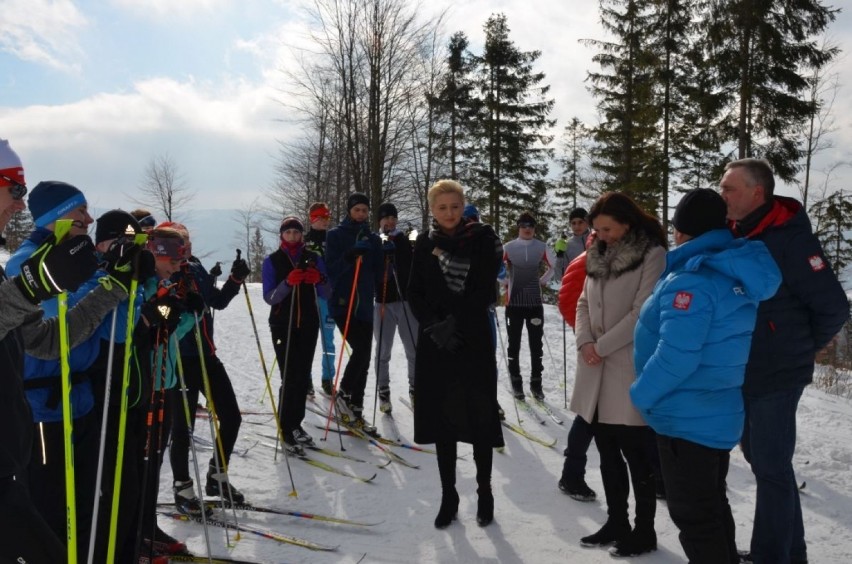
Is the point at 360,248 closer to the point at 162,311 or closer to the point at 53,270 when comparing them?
the point at 162,311

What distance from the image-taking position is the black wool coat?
156 inches

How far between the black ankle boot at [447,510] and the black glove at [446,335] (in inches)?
39.3

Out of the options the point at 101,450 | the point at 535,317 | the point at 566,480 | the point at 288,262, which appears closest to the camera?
the point at 101,450

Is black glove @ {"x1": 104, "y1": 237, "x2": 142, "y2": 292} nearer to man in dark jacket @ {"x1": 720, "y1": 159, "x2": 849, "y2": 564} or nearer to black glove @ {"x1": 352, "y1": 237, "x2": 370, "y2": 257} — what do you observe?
man in dark jacket @ {"x1": 720, "y1": 159, "x2": 849, "y2": 564}

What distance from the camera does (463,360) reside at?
3.98 metres

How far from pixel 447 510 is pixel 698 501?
178 cm

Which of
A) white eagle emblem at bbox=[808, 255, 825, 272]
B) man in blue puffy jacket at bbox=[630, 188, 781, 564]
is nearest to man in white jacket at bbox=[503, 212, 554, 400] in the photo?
white eagle emblem at bbox=[808, 255, 825, 272]

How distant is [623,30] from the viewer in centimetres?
2253

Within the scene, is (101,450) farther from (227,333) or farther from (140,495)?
(227,333)

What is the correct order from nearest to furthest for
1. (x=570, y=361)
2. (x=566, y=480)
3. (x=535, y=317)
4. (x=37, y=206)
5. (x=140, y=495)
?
1. (x=37, y=206)
2. (x=140, y=495)
3. (x=566, y=480)
4. (x=535, y=317)
5. (x=570, y=361)

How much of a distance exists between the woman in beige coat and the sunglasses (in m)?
2.93

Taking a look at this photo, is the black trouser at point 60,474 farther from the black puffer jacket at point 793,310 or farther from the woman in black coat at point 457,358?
the black puffer jacket at point 793,310

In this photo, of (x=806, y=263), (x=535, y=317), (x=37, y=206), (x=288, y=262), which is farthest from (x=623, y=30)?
(x=37, y=206)

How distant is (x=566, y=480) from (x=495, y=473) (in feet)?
2.45
